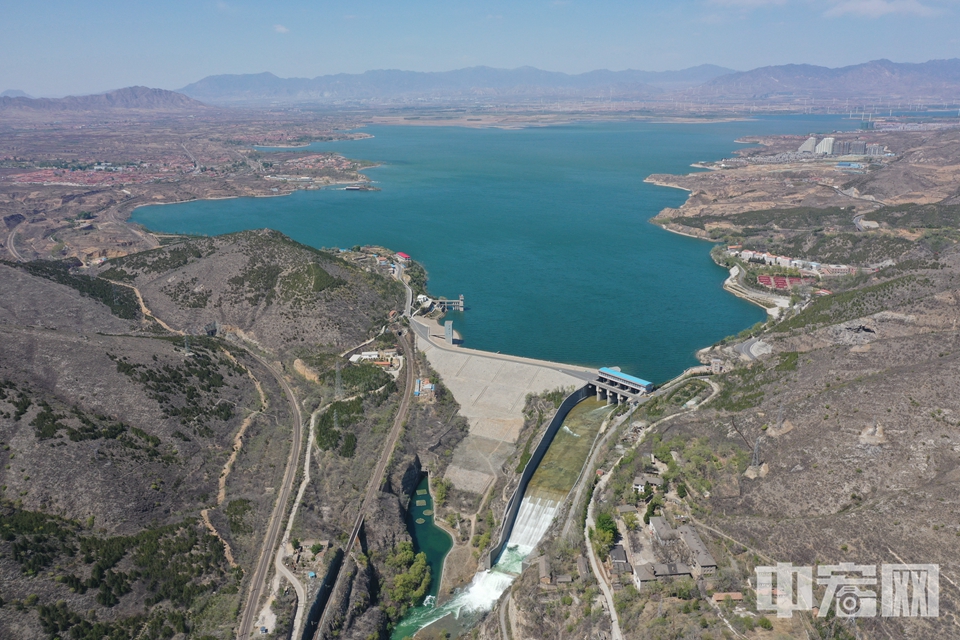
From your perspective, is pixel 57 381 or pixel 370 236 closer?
pixel 57 381

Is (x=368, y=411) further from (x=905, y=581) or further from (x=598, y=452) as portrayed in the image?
(x=905, y=581)

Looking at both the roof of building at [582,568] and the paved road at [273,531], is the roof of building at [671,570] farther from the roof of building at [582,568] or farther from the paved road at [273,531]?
the paved road at [273,531]

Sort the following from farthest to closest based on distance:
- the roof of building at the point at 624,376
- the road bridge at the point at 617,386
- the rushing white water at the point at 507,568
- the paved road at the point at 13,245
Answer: the paved road at the point at 13,245 → the roof of building at the point at 624,376 → the road bridge at the point at 617,386 → the rushing white water at the point at 507,568

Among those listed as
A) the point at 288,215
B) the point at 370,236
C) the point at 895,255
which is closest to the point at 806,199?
the point at 895,255

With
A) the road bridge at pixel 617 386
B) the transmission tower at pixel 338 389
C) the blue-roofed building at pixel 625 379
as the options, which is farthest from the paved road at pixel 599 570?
the transmission tower at pixel 338 389

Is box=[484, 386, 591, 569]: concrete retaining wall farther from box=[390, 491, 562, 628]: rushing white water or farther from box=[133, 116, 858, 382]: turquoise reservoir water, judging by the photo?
box=[133, 116, 858, 382]: turquoise reservoir water

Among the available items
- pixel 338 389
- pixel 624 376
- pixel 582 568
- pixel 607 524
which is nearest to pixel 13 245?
pixel 338 389
